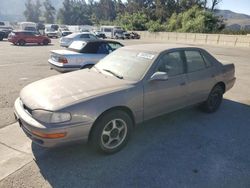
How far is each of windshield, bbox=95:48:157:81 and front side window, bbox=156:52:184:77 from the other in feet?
0.65

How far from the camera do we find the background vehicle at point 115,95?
3131 millimetres

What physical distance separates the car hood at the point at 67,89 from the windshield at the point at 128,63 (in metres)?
0.20

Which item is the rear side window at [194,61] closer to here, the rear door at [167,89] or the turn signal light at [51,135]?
the rear door at [167,89]

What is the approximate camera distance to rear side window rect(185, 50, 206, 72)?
470 cm

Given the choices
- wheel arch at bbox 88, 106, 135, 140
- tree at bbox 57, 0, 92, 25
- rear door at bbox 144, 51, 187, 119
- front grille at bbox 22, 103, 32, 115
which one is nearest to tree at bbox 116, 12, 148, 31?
tree at bbox 57, 0, 92, 25

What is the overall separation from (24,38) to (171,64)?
21693 mm

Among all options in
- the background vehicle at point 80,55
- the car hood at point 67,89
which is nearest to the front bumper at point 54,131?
the car hood at point 67,89

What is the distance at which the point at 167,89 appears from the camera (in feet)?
13.6

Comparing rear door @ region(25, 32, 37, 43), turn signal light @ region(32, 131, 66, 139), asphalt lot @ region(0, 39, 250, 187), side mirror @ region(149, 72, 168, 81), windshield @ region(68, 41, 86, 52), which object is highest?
side mirror @ region(149, 72, 168, 81)

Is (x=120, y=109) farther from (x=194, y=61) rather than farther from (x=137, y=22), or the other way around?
(x=137, y=22)

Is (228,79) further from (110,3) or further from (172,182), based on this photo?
(110,3)

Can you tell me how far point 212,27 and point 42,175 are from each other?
39.2 meters

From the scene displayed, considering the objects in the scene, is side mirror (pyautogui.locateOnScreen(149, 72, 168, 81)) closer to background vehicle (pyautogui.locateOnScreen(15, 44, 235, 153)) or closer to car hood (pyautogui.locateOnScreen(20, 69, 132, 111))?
background vehicle (pyautogui.locateOnScreen(15, 44, 235, 153))

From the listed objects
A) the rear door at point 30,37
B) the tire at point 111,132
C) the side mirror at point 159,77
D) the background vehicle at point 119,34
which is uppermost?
the side mirror at point 159,77
